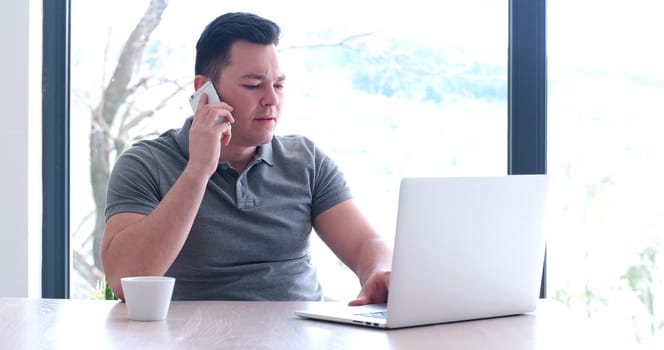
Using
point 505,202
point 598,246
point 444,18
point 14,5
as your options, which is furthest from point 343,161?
point 505,202

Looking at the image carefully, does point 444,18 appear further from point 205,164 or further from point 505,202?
point 505,202

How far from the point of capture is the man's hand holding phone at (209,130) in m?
2.19

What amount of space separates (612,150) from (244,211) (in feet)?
4.51

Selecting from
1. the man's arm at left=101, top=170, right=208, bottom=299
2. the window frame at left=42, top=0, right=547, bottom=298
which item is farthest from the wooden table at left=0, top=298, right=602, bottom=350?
the window frame at left=42, top=0, right=547, bottom=298

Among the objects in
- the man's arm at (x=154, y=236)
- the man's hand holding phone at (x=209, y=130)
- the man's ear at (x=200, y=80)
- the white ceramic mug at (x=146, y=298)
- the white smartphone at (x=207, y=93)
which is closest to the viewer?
the white ceramic mug at (x=146, y=298)

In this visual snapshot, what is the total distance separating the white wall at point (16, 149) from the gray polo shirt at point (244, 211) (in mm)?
770

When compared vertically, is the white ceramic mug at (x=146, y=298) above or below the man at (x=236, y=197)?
below

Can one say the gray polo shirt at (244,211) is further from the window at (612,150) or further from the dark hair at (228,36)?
the window at (612,150)

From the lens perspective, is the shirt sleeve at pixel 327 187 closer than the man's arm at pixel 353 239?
No

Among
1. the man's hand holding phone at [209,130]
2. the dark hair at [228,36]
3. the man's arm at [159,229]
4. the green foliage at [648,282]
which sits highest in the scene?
the dark hair at [228,36]

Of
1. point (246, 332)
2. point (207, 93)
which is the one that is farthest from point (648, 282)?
point (246, 332)

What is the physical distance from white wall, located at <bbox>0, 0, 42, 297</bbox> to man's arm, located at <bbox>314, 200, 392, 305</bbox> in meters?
1.09

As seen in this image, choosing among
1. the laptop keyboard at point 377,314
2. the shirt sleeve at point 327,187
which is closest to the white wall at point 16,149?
the shirt sleeve at point 327,187

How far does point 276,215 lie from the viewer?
2.38m
